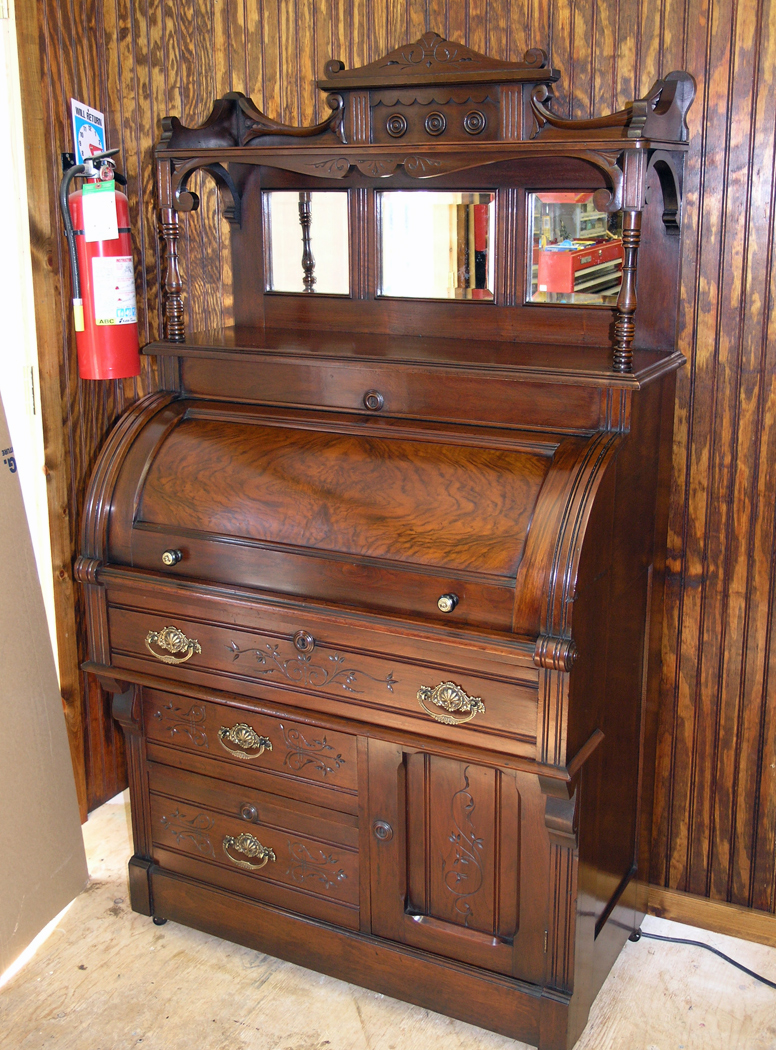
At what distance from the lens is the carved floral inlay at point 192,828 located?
2.50 metres

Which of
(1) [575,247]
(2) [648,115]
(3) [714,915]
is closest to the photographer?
(2) [648,115]

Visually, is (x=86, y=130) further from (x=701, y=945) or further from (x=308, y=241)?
(x=701, y=945)

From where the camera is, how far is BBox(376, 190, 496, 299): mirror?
8.00 ft

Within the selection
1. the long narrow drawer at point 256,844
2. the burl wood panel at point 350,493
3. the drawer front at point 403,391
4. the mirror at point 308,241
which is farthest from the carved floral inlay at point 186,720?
the mirror at point 308,241

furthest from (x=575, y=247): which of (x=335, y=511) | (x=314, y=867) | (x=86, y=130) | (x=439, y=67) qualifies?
(x=314, y=867)

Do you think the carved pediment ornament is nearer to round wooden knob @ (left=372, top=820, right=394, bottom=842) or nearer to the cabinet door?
the cabinet door

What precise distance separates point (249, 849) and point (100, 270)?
1.41 meters

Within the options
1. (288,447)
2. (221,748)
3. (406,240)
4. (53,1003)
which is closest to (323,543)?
(288,447)

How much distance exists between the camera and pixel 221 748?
2416 millimetres

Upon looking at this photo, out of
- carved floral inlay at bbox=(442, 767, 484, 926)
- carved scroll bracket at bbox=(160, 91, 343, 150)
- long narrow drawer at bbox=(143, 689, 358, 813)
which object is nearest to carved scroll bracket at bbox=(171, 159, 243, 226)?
carved scroll bracket at bbox=(160, 91, 343, 150)

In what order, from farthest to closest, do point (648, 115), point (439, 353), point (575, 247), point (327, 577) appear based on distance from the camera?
point (575, 247) < point (439, 353) < point (327, 577) < point (648, 115)

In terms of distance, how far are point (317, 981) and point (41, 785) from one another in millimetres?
840

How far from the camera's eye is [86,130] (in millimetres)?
2727

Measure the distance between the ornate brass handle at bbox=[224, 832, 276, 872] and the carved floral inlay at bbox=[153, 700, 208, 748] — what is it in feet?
0.76
